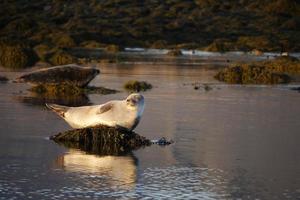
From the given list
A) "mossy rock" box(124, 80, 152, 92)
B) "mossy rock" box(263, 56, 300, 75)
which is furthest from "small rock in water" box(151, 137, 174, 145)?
"mossy rock" box(263, 56, 300, 75)

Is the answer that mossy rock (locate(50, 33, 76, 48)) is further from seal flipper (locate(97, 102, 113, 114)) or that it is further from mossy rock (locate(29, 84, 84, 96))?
seal flipper (locate(97, 102, 113, 114))

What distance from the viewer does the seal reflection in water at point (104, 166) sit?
419 inches

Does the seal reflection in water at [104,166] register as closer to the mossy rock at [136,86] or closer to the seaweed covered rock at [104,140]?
the seaweed covered rock at [104,140]

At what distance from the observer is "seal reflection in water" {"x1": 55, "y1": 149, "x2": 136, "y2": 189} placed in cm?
1063

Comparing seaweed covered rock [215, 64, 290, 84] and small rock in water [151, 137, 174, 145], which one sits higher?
seaweed covered rock [215, 64, 290, 84]

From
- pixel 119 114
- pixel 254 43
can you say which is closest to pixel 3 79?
pixel 119 114

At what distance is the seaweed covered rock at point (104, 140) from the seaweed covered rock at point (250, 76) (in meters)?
14.6

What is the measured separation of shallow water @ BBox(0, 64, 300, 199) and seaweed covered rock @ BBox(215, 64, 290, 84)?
6858mm

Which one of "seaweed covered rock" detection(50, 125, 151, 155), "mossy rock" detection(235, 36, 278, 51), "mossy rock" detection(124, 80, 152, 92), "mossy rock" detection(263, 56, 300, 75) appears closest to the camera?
"seaweed covered rock" detection(50, 125, 151, 155)

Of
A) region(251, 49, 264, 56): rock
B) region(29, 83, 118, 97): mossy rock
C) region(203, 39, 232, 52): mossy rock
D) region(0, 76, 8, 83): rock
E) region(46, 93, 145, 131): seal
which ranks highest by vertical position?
region(203, 39, 232, 52): mossy rock

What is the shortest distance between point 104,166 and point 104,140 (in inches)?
68.2

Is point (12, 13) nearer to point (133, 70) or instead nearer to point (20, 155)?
point (133, 70)

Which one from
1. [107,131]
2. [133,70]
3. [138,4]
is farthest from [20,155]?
[138,4]

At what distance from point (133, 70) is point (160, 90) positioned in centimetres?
895
